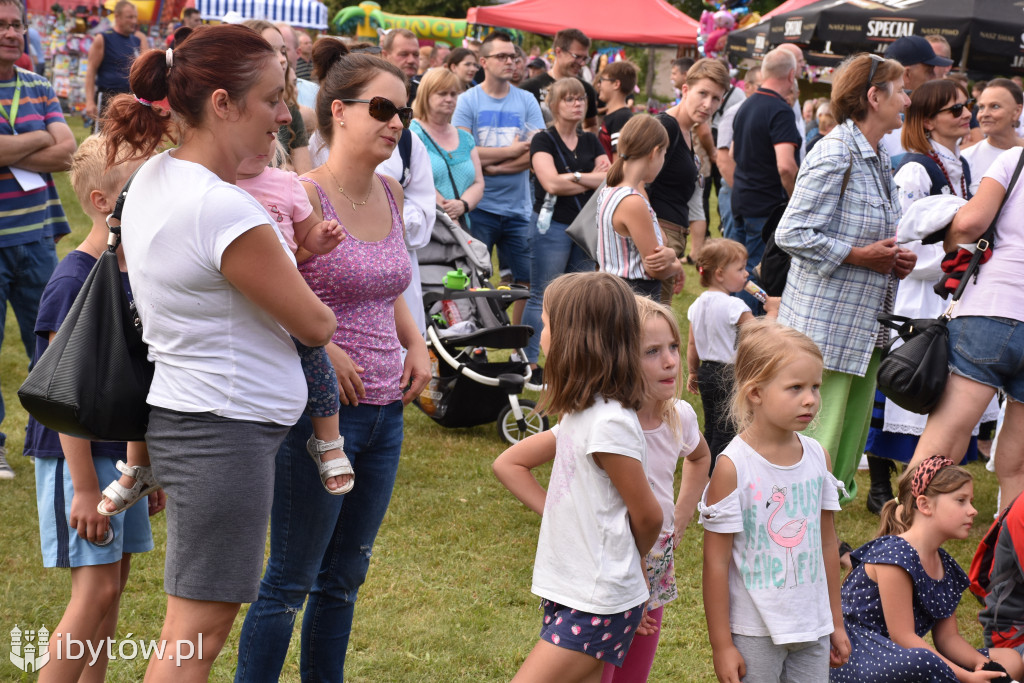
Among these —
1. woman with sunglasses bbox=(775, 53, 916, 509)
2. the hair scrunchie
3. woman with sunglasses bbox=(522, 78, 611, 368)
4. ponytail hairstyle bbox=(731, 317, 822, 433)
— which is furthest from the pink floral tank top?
woman with sunglasses bbox=(522, 78, 611, 368)

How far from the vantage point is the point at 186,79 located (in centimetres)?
198

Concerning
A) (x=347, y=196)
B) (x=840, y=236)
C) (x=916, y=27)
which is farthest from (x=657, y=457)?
(x=916, y=27)

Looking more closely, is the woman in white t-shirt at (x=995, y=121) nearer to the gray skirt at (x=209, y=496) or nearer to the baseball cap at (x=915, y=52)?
the baseball cap at (x=915, y=52)

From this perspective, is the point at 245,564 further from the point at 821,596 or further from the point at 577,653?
the point at 821,596

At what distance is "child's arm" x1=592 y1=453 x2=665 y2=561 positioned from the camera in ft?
7.44

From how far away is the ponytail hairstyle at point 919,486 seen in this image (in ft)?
10.6

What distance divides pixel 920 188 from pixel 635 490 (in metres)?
3.22

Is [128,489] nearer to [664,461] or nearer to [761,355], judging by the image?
[664,461]

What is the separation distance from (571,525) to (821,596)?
2.54 feet

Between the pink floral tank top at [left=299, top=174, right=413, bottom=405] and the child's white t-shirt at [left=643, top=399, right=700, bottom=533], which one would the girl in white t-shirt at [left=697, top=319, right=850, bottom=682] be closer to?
the child's white t-shirt at [left=643, top=399, right=700, bottom=533]

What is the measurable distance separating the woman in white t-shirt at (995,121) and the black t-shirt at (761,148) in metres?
1.34

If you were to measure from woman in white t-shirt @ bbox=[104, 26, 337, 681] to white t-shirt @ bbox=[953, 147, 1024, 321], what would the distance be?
2.85 m

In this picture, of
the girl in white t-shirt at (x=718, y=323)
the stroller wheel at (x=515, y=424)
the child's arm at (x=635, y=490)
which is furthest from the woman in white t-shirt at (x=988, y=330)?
the stroller wheel at (x=515, y=424)

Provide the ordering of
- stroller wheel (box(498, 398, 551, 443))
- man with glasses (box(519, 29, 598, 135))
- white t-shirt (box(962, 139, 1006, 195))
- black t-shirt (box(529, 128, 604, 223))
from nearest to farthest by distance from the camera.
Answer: white t-shirt (box(962, 139, 1006, 195)) < stroller wheel (box(498, 398, 551, 443)) < black t-shirt (box(529, 128, 604, 223)) < man with glasses (box(519, 29, 598, 135))
